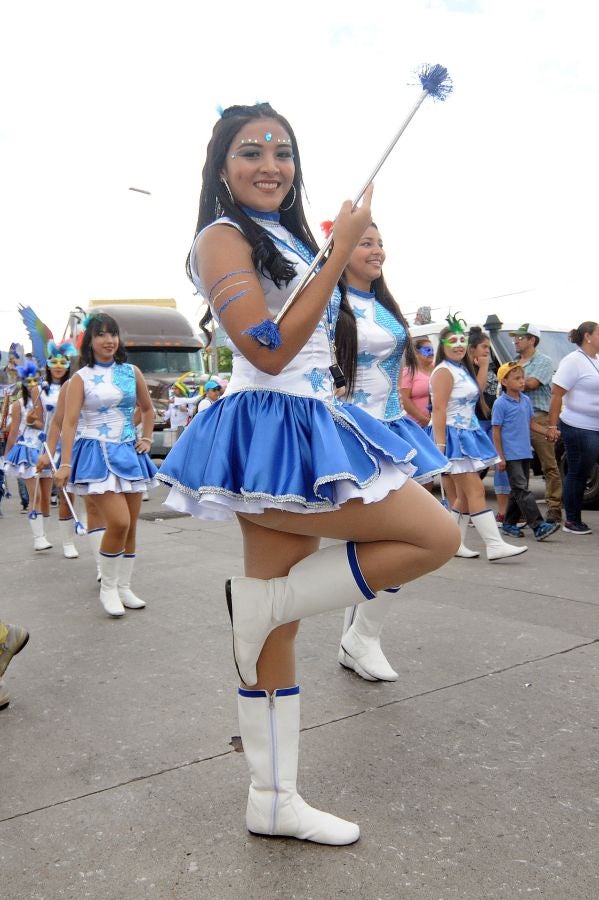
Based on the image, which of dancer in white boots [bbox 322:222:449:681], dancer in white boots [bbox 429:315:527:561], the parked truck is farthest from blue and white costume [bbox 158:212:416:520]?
the parked truck

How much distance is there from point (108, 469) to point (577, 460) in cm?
431

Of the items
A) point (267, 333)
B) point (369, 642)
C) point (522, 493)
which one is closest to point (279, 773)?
point (267, 333)

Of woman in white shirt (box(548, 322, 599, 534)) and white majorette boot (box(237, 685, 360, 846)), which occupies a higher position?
woman in white shirt (box(548, 322, 599, 534))

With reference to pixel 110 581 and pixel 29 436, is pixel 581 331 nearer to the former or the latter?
pixel 110 581

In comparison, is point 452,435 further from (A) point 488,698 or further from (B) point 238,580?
(B) point 238,580

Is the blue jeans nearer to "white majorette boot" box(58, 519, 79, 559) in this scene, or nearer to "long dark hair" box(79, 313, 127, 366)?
"long dark hair" box(79, 313, 127, 366)

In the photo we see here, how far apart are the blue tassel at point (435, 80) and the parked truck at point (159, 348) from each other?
15.9 m

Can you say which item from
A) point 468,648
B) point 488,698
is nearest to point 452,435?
point 468,648

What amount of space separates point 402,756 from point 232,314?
5.22 ft

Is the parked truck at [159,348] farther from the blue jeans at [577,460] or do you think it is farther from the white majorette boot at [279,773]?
the white majorette boot at [279,773]

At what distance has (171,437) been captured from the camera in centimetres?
1773

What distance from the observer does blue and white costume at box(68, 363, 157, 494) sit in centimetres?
516

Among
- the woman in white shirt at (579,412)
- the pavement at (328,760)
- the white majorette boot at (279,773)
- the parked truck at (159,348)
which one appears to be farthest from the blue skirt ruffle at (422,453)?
the parked truck at (159,348)

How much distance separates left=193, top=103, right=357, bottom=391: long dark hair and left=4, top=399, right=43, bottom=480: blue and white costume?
7.23 metres
